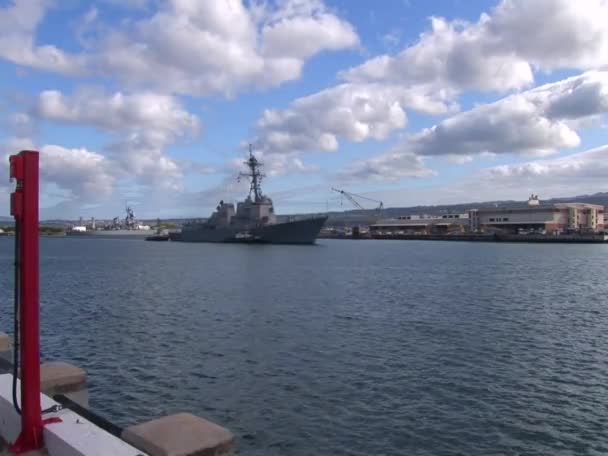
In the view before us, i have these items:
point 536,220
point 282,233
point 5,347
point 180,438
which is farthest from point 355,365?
point 536,220

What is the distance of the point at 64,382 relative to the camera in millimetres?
8078

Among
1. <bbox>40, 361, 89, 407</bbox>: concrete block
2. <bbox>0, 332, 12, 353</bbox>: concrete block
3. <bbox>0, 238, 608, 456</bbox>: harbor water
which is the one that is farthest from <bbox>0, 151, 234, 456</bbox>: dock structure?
<bbox>0, 332, 12, 353</bbox>: concrete block

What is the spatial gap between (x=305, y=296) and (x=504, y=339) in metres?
13.7

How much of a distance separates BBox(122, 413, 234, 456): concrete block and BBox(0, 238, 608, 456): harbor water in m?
3.83

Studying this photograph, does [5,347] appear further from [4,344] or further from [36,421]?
[36,421]

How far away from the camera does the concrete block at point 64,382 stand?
7938 millimetres

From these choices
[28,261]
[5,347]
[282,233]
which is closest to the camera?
[28,261]

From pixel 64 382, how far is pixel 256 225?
103m

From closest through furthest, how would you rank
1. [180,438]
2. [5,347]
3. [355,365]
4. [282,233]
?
[180,438], [5,347], [355,365], [282,233]

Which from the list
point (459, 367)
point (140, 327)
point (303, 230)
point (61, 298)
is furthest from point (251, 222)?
point (459, 367)

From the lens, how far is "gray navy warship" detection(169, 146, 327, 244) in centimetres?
10669

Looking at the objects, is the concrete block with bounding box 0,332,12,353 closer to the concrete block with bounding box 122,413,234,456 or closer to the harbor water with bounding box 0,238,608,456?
the harbor water with bounding box 0,238,608,456

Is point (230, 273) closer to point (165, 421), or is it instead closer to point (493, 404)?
point (493, 404)

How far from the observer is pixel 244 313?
24.3m
